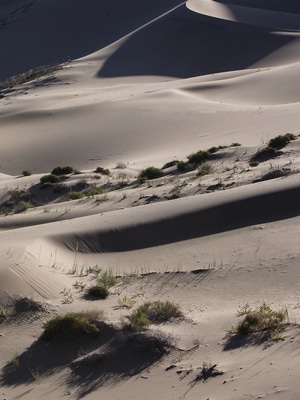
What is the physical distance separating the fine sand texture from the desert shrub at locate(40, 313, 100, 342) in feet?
0.12

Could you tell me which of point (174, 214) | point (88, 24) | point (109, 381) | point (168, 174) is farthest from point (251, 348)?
point (88, 24)

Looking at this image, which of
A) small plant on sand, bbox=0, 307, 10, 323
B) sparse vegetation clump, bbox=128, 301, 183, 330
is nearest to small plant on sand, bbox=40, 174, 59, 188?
small plant on sand, bbox=0, 307, 10, 323

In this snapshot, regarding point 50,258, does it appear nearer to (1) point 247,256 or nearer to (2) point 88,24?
(1) point 247,256

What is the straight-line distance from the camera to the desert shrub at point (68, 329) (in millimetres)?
7254

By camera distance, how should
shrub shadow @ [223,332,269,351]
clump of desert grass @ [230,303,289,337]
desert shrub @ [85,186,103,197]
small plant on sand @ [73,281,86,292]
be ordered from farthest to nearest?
1. desert shrub @ [85,186,103,197]
2. small plant on sand @ [73,281,86,292]
3. clump of desert grass @ [230,303,289,337]
4. shrub shadow @ [223,332,269,351]

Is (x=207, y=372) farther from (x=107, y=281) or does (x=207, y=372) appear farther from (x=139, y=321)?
(x=107, y=281)

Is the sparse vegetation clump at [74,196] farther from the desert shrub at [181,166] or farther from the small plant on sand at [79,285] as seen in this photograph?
the small plant on sand at [79,285]

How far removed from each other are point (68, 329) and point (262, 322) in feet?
6.50

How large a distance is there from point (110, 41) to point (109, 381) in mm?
44615

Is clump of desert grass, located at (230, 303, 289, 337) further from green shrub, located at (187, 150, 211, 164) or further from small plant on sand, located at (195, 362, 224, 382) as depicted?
green shrub, located at (187, 150, 211, 164)

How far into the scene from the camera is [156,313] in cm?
758

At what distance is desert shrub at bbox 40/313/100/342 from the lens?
23.8ft

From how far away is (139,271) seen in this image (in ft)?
31.8

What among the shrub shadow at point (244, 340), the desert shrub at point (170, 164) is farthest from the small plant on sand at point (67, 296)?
the desert shrub at point (170, 164)
